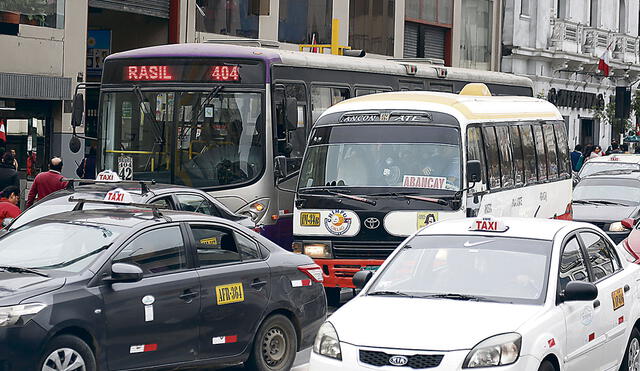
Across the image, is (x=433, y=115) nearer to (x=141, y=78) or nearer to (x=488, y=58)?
(x=141, y=78)

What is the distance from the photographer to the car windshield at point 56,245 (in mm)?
9391

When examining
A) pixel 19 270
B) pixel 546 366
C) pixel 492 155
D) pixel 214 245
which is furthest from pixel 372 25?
pixel 546 366

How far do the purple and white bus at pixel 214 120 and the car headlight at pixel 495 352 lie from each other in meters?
9.03

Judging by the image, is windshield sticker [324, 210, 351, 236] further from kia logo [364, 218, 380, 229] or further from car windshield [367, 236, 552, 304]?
car windshield [367, 236, 552, 304]

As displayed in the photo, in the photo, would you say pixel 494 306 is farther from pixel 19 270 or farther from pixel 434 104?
pixel 434 104

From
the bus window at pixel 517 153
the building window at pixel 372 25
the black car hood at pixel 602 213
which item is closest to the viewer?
the bus window at pixel 517 153

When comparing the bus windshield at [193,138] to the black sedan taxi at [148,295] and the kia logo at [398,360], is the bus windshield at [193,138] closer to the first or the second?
the black sedan taxi at [148,295]

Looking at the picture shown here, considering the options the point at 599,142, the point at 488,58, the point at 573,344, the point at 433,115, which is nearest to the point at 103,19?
the point at 433,115

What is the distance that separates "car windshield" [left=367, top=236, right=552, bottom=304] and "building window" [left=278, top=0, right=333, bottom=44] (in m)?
22.2

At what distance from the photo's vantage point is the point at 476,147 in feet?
51.6

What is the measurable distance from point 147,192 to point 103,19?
15178 millimetres

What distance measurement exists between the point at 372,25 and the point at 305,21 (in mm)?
3681

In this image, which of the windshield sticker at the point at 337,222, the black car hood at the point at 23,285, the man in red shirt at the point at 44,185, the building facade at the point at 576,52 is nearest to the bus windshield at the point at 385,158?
the windshield sticker at the point at 337,222

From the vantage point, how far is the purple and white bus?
658 inches
